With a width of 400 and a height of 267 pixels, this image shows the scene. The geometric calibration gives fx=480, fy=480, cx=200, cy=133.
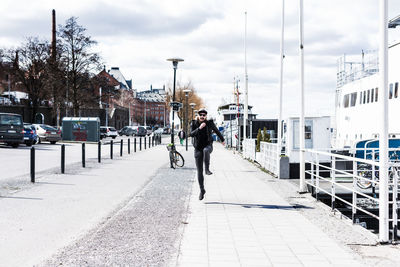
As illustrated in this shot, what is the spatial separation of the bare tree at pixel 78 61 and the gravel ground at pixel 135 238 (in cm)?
4517

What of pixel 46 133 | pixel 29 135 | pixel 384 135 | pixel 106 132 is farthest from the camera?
pixel 106 132

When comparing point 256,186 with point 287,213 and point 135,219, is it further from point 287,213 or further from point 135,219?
point 135,219

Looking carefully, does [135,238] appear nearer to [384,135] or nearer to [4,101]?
[384,135]

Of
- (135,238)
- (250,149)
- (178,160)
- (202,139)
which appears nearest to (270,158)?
(178,160)

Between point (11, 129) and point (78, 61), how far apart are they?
86.2 ft

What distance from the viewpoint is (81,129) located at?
1651 inches

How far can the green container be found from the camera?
4159 centimetres

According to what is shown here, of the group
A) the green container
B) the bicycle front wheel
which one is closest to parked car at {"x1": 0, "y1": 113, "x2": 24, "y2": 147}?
the bicycle front wheel

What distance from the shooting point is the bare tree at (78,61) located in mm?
51750

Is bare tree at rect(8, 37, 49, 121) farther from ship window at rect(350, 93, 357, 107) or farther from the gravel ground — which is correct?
the gravel ground

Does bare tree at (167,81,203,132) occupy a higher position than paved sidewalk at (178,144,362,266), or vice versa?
bare tree at (167,81,203,132)

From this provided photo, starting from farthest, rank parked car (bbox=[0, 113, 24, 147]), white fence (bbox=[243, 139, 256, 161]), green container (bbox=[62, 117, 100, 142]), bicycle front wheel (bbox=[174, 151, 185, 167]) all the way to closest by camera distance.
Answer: green container (bbox=[62, 117, 100, 142])
parked car (bbox=[0, 113, 24, 147])
white fence (bbox=[243, 139, 256, 161])
bicycle front wheel (bbox=[174, 151, 185, 167])

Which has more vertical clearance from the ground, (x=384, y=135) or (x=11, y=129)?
(x=11, y=129)

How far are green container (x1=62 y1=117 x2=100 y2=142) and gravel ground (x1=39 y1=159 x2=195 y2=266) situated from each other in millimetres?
33053
